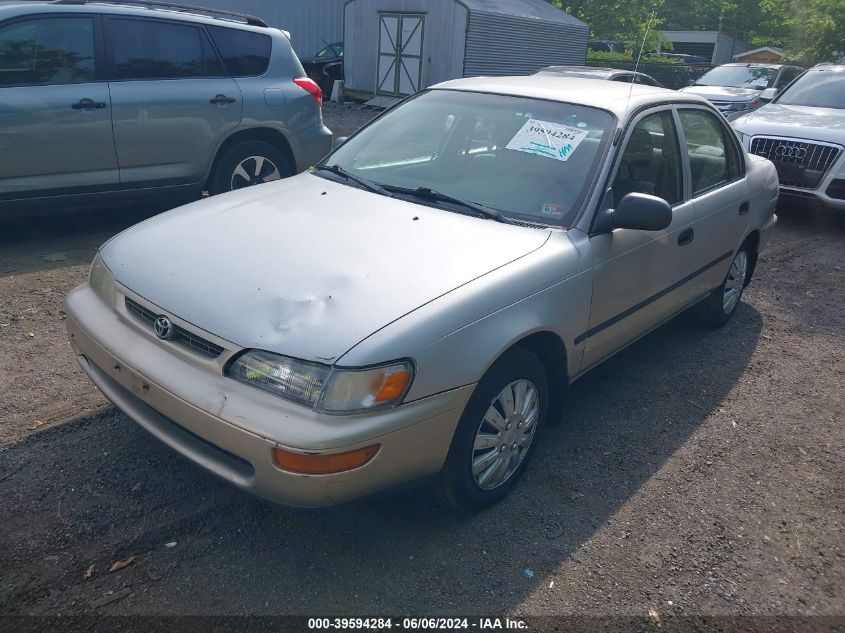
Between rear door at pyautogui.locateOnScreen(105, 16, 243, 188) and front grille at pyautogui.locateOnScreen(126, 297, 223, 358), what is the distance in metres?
3.50

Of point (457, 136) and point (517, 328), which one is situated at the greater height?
point (457, 136)

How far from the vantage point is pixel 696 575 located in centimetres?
288

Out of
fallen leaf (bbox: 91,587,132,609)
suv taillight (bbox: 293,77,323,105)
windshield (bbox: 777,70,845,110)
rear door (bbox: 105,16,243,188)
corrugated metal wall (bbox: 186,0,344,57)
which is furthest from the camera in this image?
corrugated metal wall (bbox: 186,0,344,57)

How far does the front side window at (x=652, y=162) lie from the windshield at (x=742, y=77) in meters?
12.6

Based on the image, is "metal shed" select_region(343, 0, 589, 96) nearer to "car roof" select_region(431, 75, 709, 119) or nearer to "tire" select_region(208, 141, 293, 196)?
"tire" select_region(208, 141, 293, 196)

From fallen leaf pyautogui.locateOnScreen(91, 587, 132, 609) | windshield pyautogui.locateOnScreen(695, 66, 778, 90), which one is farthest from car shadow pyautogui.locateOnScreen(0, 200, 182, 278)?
windshield pyautogui.locateOnScreen(695, 66, 778, 90)

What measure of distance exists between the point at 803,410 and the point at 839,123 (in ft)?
18.7

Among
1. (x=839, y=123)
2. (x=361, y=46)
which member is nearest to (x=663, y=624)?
(x=839, y=123)

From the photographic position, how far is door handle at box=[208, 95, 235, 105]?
20.7 feet

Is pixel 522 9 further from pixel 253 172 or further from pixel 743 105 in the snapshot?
pixel 253 172

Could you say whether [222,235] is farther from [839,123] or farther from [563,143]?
[839,123]

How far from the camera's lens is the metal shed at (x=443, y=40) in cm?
1742

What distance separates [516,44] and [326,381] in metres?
17.8

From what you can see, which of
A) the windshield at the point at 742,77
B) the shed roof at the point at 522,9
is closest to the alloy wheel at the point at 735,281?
the windshield at the point at 742,77
